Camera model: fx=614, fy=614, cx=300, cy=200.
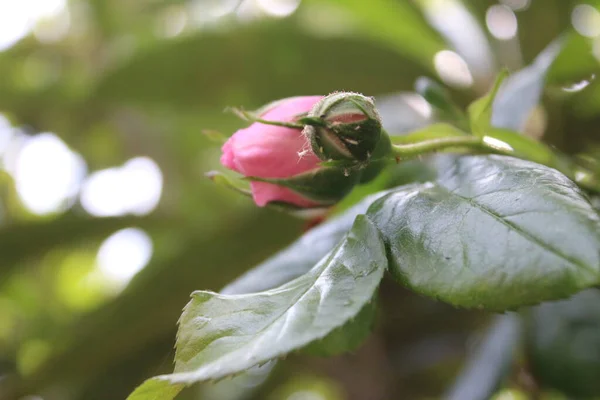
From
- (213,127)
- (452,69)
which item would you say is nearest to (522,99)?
(452,69)

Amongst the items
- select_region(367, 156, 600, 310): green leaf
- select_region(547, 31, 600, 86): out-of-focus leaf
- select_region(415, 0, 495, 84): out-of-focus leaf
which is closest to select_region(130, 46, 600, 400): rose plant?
select_region(367, 156, 600, 310): green leaf

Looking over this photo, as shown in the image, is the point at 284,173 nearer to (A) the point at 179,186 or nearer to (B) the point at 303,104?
(B) the point at 303,104

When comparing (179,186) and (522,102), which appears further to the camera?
(179,186)

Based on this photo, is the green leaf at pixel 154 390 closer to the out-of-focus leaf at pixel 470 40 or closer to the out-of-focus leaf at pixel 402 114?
the out-of-focus leaf at pixel 402 114

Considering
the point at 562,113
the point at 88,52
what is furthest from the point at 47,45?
the point at 562,113

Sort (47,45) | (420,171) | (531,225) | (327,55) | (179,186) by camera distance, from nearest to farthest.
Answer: (531,225) < (420,171) < (327,55) < (179,186) < (47,45)

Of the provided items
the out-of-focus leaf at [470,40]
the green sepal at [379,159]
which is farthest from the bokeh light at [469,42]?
the green sepal at [379,159]
